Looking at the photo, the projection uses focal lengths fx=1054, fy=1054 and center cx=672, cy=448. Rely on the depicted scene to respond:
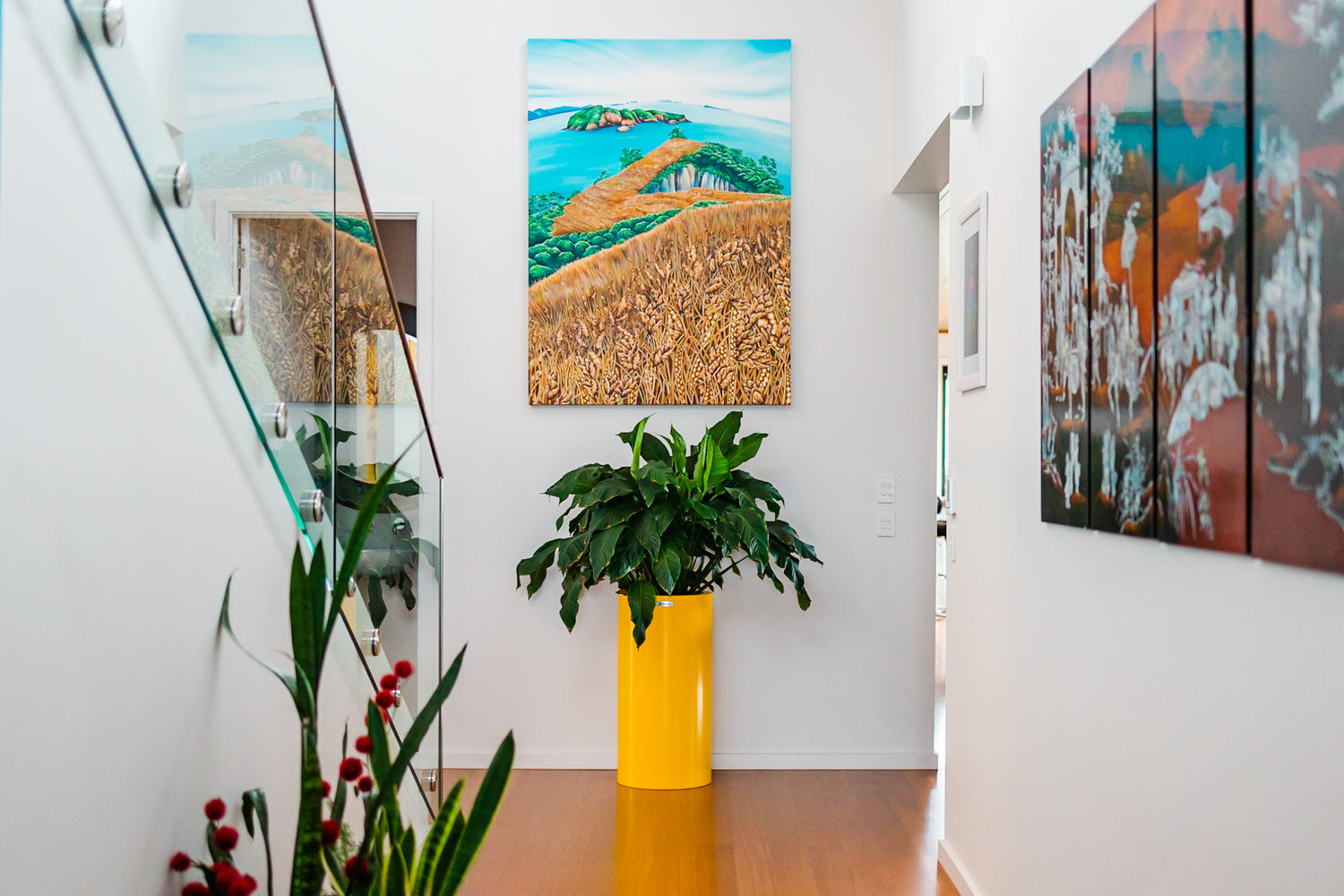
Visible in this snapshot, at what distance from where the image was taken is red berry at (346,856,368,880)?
4.85ft

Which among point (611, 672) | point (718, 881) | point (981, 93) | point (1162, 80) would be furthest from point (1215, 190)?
point (611, 672)

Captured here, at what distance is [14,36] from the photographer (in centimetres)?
117

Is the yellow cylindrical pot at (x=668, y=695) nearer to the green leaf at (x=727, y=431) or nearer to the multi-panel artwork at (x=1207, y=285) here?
the green leaf at (x=727, y=431)

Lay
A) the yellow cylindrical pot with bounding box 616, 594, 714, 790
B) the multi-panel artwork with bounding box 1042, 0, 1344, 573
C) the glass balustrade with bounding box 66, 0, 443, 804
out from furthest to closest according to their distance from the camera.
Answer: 1. the yellow cylindrical pot with bounding box 616, 594, 714, 790
2. the glass balustrade with bounding box 66, 0, 443, 804
3. the multi-panel artwork with bounding box 1042, 0, 1344, 573

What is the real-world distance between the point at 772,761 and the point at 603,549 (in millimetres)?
1276

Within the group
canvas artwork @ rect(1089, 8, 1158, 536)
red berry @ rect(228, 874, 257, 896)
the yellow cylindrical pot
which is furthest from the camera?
the yellow cylindrical pot

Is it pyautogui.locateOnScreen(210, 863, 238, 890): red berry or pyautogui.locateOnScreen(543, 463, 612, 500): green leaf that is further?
pyautogui.locateOnScreen(543, 463, 612, 500): green leaf

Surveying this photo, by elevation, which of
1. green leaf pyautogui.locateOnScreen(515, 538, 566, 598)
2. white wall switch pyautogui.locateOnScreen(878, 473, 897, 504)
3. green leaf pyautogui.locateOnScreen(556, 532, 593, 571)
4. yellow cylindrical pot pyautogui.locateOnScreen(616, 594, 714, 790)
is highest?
white wall switch pyautogui.locateOnScreen(878, 473, 897, 504)

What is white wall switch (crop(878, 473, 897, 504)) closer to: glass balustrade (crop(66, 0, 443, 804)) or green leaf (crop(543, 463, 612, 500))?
green leaf (crop(543, 463, 612, 500))

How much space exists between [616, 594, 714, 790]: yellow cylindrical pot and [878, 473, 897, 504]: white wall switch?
35.2 inches

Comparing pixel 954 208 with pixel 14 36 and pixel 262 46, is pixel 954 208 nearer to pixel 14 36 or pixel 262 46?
pixel 262 46

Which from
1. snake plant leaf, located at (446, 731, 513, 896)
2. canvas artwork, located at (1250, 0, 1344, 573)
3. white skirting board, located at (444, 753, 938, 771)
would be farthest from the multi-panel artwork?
white skirting board, located at (444, 753, 938, 771)

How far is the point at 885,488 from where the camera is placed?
4203mm

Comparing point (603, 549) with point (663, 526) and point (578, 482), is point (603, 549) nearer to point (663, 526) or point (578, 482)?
point (663, 526)
